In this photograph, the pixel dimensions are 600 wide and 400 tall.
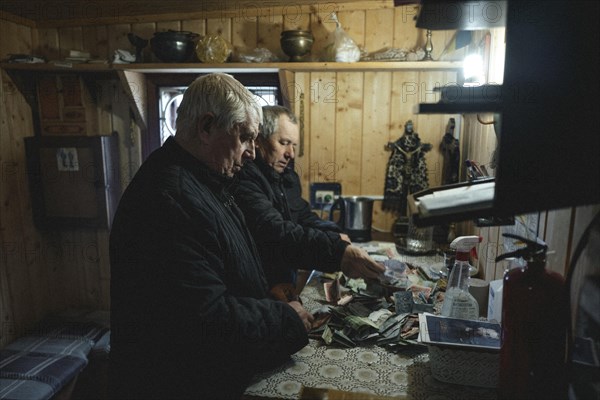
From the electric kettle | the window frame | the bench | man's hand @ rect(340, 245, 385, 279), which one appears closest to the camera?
man's hand @ rect(340, 245, 385, 279)

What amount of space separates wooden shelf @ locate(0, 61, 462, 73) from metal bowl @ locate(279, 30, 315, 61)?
0.09 m

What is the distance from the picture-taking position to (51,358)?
2611 millimetres

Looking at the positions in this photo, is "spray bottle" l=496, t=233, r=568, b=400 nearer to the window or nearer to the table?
the table

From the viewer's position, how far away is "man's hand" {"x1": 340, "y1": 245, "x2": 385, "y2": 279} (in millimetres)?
1529

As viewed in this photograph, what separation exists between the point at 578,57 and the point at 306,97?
7.84 feet

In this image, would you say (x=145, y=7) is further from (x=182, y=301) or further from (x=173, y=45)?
(x=182, y=301)

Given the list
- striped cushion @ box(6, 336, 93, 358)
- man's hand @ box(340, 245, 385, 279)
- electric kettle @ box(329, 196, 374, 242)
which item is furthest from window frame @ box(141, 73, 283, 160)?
man's hand @ box(340, 245, 385, 279)

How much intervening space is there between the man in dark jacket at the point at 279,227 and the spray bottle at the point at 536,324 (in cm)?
74

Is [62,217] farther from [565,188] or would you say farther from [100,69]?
[565,188]

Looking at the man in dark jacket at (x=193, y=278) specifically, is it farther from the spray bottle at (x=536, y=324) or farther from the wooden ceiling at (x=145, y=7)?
the wooden ceiling at (x=145, y=7)

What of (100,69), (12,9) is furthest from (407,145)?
(12,9)

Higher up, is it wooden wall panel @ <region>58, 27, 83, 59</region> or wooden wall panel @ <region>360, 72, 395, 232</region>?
wooden wall panel @ <region>58, 27, 83, 59</region>

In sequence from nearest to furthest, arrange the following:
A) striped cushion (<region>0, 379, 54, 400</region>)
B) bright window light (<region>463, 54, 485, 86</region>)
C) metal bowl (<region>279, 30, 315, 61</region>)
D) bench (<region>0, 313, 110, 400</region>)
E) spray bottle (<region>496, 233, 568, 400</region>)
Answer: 1. spray bottle (<region>496, 233, 568, 400</region>)
2. bright window light (<region>463, 54, 485, 86</region>)
3. striped cushion (<region>0, 379, 54, 400</region>)
4. bench (<region>0, 313, 110, 400</region>)
5. metal bowl (<region>279, 30, 315, 61</region>)

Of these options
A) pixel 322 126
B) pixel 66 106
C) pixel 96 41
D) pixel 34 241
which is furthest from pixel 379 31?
pixel 34 241
